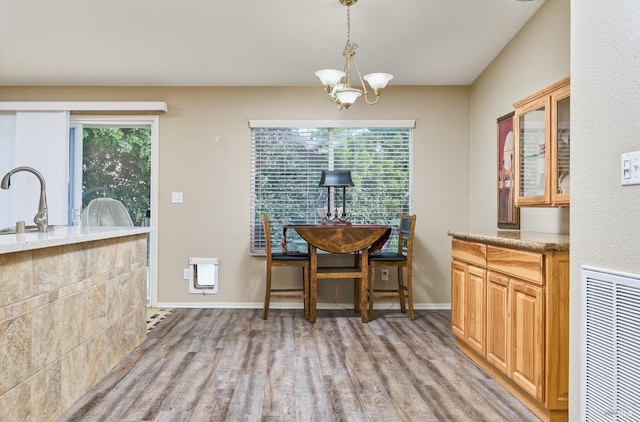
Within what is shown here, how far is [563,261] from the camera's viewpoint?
189 centimetres

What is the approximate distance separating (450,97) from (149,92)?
3.14 metres

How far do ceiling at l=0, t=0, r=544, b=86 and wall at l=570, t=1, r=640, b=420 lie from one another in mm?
1539

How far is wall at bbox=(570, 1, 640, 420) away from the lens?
1.27 meters

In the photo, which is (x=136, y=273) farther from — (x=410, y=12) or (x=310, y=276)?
(x=410, y=12)

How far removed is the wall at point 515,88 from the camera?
274cm

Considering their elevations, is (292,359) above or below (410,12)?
below

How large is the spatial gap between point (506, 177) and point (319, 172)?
181 cm

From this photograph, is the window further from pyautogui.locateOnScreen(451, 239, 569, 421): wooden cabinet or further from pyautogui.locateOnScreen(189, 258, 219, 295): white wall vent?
pyautogui.locateOnScreen(451, 239, 569, 421): wooden cabinet

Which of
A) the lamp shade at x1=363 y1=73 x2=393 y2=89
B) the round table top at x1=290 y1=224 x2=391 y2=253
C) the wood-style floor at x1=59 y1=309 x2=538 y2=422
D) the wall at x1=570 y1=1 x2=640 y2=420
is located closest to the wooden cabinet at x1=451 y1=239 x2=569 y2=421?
the wood-style floor at x1=59 y1=309 x2=538 y2=422

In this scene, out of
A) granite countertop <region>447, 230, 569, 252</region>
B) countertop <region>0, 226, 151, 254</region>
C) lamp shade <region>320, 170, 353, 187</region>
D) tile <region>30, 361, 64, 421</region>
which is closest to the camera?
countertop <region>0, 226, 151, 254</region>

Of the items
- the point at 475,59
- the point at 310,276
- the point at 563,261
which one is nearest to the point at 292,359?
the point at 310,276

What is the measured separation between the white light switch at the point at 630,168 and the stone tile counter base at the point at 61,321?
2146mm

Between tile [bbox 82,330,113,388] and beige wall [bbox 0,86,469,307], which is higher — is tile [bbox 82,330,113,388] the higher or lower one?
the lower one

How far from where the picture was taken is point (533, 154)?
97.3 inches
